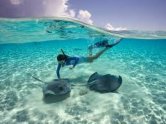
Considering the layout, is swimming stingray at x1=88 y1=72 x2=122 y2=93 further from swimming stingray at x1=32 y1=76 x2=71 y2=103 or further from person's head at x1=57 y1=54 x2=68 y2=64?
person's head at x1=57 y1=54 x2=68 y2=64

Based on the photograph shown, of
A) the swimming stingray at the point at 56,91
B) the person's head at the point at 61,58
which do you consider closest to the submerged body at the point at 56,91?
the swimming stingray at the point at 56,91

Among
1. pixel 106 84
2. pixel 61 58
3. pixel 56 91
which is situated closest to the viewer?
pixel 56 91

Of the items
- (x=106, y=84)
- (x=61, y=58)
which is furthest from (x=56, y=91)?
(x=106, y=84)

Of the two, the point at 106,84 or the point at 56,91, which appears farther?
the point at 106,84

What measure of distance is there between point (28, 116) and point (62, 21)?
38.7ft

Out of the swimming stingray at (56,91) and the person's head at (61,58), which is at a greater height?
the person's head at (61,58)

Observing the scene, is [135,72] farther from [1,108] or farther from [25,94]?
[1,108]

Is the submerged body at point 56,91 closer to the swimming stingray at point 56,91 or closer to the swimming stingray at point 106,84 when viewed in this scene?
the swimming stingray at point 56,91

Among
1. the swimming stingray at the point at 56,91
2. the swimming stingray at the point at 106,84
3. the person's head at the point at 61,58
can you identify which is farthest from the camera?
the swimming stingray at the point at 106,84

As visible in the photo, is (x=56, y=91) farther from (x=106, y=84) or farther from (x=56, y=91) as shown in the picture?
(x=106, y=84)

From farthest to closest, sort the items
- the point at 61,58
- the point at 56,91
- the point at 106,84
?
the point at 106,84, the point at 61,58, the point at 56,91

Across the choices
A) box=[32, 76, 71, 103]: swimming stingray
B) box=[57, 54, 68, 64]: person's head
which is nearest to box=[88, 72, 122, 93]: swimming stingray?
box=[32, 76, 71, 103]: swimming stingray

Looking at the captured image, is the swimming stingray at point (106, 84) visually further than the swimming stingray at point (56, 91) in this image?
Yes

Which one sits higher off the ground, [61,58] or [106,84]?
[61,58]
